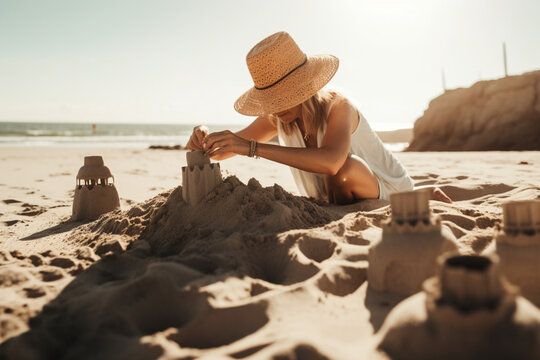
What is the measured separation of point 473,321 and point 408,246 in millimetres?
512

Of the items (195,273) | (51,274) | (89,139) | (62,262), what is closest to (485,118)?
(195,273)

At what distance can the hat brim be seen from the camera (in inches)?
98.0

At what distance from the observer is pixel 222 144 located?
2.28 metres

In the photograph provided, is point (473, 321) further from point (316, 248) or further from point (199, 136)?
point (199, 136)

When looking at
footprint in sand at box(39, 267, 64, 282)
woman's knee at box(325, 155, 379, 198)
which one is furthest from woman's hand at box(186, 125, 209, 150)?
footprint in sand at box(39, 267, 64, 282)

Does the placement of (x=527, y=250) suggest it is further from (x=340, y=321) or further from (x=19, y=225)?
(x=19, y=225)

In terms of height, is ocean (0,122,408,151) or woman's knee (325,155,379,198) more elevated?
ocean (0,122,408,151)

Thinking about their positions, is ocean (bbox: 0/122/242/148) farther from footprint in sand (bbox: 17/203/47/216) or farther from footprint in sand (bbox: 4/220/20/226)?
footprint in sand (bbox: 4/220/20/226)

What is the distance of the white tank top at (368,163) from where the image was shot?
3200mm

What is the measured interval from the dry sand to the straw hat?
1.91 ft

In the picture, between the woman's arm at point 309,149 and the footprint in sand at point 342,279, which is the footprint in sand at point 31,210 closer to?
the woman's arm at point 309,149

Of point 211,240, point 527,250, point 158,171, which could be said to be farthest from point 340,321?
point 158,171

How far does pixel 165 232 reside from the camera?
2.10m

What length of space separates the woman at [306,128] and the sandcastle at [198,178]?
0.07 meters
